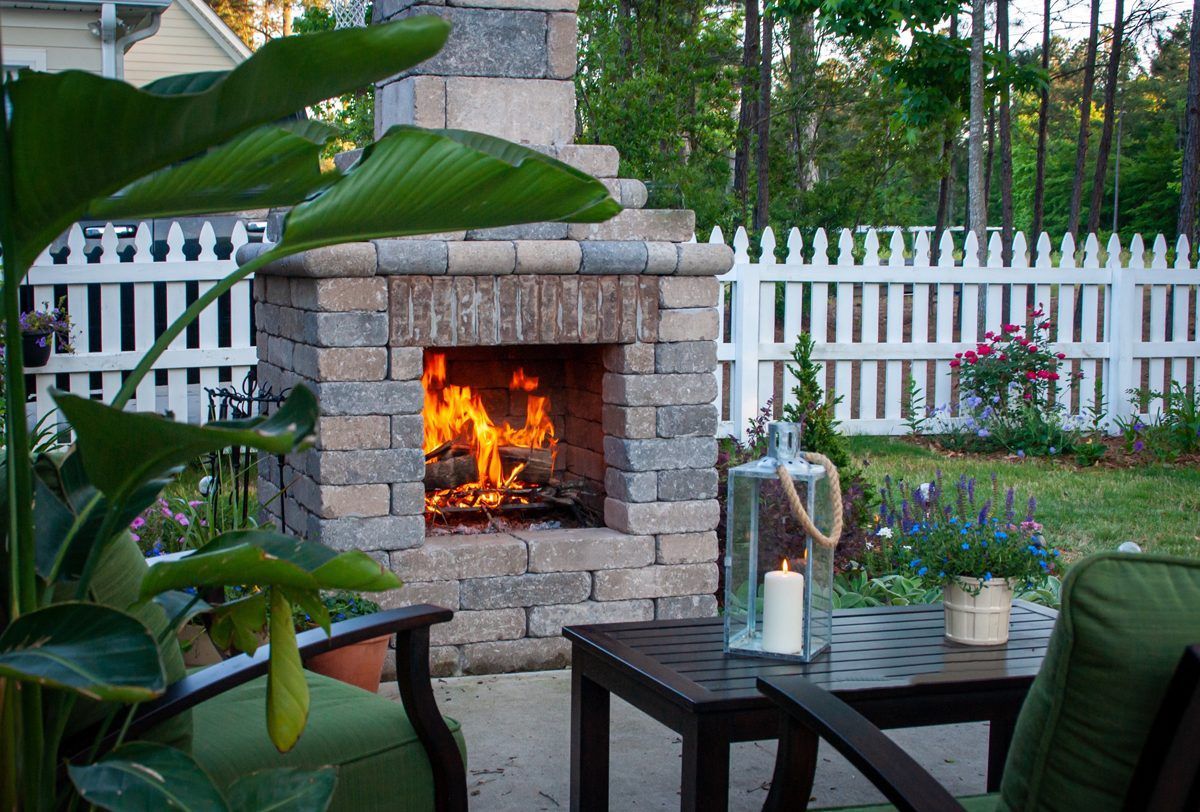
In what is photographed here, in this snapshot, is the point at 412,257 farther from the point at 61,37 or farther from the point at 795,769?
the point at 61,37

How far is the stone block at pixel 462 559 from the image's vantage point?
4406 mm

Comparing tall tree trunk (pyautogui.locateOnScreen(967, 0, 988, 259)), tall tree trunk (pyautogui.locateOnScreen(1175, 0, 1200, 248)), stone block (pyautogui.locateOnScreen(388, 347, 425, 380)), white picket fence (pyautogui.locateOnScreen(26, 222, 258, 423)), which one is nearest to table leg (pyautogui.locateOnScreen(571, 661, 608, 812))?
stone block (pyautogui.locateOnScreen(388, 347, 425, 380))

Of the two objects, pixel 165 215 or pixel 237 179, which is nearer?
pixel 237 179

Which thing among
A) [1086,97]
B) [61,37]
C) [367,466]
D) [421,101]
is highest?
[1086,97]

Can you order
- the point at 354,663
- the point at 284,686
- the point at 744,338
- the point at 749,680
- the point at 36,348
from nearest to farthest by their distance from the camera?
the point at 284,686
the point at 749,680
the point at 354,663
the point at 36,348
the point at 744,338

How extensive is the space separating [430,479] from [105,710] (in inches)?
114

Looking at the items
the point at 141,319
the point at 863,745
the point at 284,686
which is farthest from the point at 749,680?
the point at 141,319

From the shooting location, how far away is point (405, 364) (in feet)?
14.1

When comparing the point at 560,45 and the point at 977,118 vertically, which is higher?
the point at 977,118

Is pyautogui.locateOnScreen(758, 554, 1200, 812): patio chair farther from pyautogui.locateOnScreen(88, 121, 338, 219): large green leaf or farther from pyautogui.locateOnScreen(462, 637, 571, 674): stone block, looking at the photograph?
pyautogui.locateOnScreen(462, 637, 571, 674): stone block

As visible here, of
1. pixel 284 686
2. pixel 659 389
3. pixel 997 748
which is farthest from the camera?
pixel 659 389

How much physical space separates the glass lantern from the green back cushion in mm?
1172

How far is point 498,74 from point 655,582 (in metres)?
1.84

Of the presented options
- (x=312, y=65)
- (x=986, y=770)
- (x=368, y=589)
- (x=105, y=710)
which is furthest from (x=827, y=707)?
(x=986, y=770)
